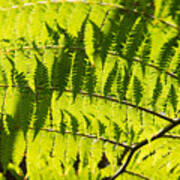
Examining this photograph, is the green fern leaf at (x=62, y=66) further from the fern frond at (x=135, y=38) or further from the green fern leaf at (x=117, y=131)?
the green fern leaf at (x=117, y=131)

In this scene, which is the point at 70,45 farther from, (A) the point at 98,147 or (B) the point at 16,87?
(A) the point at 98,147

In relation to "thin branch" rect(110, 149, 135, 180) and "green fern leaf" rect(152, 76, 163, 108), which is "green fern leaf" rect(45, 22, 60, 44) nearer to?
"green fern leaf" rect(152, 76, 163, 108)

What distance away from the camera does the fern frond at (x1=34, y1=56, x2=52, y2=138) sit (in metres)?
0.94

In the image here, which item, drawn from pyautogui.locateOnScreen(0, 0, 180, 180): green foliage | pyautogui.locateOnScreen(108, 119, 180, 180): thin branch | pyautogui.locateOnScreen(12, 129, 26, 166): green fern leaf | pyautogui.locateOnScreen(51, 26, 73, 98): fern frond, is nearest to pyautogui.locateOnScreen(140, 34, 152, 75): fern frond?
pyautogui.locateOnScreen(0, 0, 180, 180): green foliage

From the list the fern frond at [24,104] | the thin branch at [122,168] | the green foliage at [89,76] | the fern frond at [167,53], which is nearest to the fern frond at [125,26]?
the green foliage at [89,76]

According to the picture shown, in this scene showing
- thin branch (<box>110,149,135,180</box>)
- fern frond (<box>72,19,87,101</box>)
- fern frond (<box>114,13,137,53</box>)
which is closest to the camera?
fern frond (<box>114,13,137,53</box>)

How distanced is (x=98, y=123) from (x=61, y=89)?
0.90ft

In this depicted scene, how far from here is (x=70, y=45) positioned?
0.94 m

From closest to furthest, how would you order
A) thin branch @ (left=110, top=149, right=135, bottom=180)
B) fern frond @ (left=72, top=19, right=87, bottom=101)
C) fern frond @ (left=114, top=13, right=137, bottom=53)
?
fern frond @ (left=114, top=13, right=137, bottom=53), fern frond @ (left=72, top=19, right=87, bottom=101), thin branch @ (left=110, top=149, right=135, bottom=180)

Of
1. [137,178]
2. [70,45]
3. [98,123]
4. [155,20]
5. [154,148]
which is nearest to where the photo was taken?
[155,20]

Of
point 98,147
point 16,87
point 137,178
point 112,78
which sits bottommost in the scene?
point 137,178

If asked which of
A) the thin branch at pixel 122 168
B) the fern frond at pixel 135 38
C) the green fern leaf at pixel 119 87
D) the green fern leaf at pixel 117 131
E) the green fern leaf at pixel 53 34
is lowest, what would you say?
the thin branch at pixel 122 168

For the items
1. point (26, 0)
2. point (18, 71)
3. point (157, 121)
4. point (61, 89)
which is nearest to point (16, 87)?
point (18, 71)

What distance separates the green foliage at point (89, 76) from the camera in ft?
2.74
